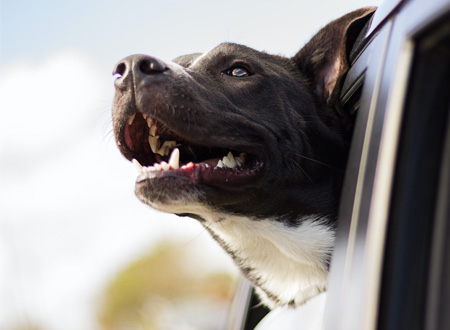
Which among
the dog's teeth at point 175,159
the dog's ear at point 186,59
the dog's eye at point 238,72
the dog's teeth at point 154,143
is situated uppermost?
the dog's ear at point 186,59

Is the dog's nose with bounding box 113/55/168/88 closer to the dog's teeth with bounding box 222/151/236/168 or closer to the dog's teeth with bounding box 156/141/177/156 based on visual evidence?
Answer: the dog's teeth with bounding box 156/141/177/156

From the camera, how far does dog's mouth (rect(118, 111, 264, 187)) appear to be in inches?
96.0

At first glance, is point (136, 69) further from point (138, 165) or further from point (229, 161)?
point (229, 161)

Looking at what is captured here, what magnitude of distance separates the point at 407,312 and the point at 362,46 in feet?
3.59

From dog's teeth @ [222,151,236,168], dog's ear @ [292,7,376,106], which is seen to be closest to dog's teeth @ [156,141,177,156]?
dog's teeth @ [222,151,236,168]

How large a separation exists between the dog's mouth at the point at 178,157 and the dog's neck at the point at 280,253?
0.26 m

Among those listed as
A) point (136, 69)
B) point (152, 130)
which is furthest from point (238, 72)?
point (136, 69)

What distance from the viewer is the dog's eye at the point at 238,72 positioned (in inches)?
109

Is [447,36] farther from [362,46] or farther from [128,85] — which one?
[128,85]

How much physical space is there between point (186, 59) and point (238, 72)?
331 millimetres

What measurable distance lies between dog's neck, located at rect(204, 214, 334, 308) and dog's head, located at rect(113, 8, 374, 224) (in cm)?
8

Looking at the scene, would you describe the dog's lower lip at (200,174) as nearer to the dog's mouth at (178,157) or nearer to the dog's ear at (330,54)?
the dog's mouth at (178,157)

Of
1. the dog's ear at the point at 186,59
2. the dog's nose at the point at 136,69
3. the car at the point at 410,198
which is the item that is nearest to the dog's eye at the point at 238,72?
the dog's ear at the point at 186,59

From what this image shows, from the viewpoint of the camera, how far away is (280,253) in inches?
109
